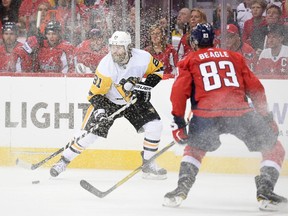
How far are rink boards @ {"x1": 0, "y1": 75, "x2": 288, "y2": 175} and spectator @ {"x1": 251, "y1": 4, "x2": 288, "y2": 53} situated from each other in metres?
0.81

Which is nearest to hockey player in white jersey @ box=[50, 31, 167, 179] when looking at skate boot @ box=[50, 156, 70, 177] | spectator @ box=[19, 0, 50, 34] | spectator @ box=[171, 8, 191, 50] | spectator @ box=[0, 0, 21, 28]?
skate boot @ box=[50, 156, 70, 177]

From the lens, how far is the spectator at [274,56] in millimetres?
8656

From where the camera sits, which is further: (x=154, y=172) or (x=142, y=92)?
(x=154, y=172)

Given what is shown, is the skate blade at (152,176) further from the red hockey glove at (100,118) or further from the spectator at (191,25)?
the spectator at (191,25)

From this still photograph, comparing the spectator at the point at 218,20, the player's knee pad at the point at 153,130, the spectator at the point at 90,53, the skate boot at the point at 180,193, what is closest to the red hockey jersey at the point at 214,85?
the skate boot at the point at 180,193

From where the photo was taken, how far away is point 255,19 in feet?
29.3

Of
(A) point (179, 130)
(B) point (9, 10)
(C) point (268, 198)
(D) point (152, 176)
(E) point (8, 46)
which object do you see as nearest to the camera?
(C) point (268, 198)

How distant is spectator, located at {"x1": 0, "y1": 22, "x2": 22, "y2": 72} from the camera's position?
9289 mm

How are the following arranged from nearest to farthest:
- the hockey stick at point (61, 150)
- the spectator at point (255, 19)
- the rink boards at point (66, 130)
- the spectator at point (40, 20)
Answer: the hockey stick at point (61, 150), the rink boards at point (66, 130), the spectator at point (255, 19), the spectator at point (40, 20)

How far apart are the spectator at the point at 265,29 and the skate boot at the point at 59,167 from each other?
1852mm

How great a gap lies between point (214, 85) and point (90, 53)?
2.87m

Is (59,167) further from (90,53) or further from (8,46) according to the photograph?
(8,46)

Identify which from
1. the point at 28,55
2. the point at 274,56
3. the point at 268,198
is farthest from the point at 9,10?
the point at 268,198

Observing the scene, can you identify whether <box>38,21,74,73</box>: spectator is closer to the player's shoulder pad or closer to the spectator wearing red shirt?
the spectator wearing red shirt
